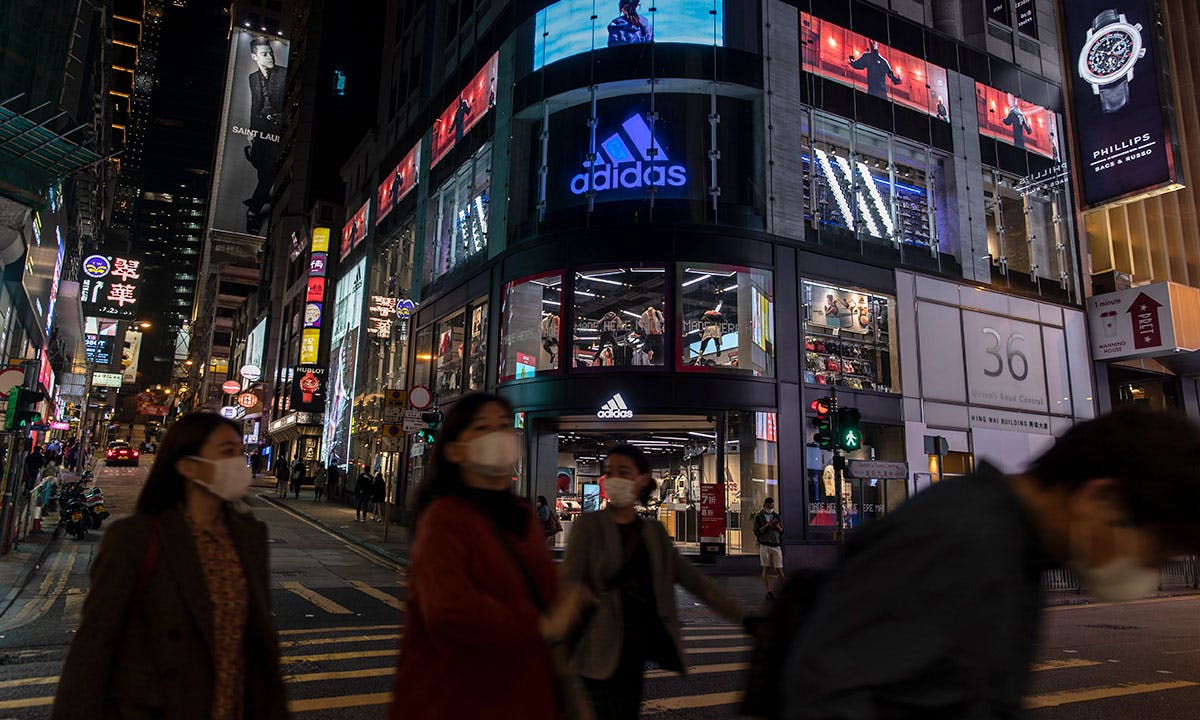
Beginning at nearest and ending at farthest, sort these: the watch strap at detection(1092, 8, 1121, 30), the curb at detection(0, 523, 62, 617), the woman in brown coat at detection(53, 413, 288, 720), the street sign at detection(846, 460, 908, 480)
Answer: the woman in brown coat at detection(53, 413, 288, 720)
the curb at detection(0, 523, 62, 617)
the street sign at detection(846, 460, 908, 480)
the watch strap at detection(1092, 8, 1121, 30)

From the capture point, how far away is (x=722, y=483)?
65.3 feet

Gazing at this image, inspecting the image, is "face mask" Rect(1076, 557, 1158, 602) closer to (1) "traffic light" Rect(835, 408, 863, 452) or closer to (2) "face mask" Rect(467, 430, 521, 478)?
(2) "face mask" Rect(467, 430, 521, 478)

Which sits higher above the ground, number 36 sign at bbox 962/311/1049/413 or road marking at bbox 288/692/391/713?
number 36 sign at bbox 962/311/1049/413

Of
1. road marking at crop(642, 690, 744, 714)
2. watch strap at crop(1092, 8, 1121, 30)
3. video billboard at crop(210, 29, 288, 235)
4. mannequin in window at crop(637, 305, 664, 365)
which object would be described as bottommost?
road marking at crop(642, 690, 744, 714)

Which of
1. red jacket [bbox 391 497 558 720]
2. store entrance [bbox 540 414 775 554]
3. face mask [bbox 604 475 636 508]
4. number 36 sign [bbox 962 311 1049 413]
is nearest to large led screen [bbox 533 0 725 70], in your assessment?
store entrance [bbox 540 414 775 554]

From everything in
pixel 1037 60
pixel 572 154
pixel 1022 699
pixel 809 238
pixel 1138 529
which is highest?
pixel 1037 60

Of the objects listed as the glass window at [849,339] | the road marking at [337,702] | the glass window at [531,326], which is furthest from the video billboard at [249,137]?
the road marking at [337,702]

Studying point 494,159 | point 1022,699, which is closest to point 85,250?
point 494,159

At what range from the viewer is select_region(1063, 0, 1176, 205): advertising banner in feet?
83.6

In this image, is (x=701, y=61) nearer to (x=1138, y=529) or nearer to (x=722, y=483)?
(x=722, y=483)

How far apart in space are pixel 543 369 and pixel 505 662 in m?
19.7

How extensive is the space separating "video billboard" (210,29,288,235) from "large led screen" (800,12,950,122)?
92.9 m

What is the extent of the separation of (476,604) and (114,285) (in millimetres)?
40159

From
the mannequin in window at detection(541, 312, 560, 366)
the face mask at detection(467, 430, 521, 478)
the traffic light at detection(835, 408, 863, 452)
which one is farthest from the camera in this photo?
the mannequin in window at detection(541, 312, 560, 366)
